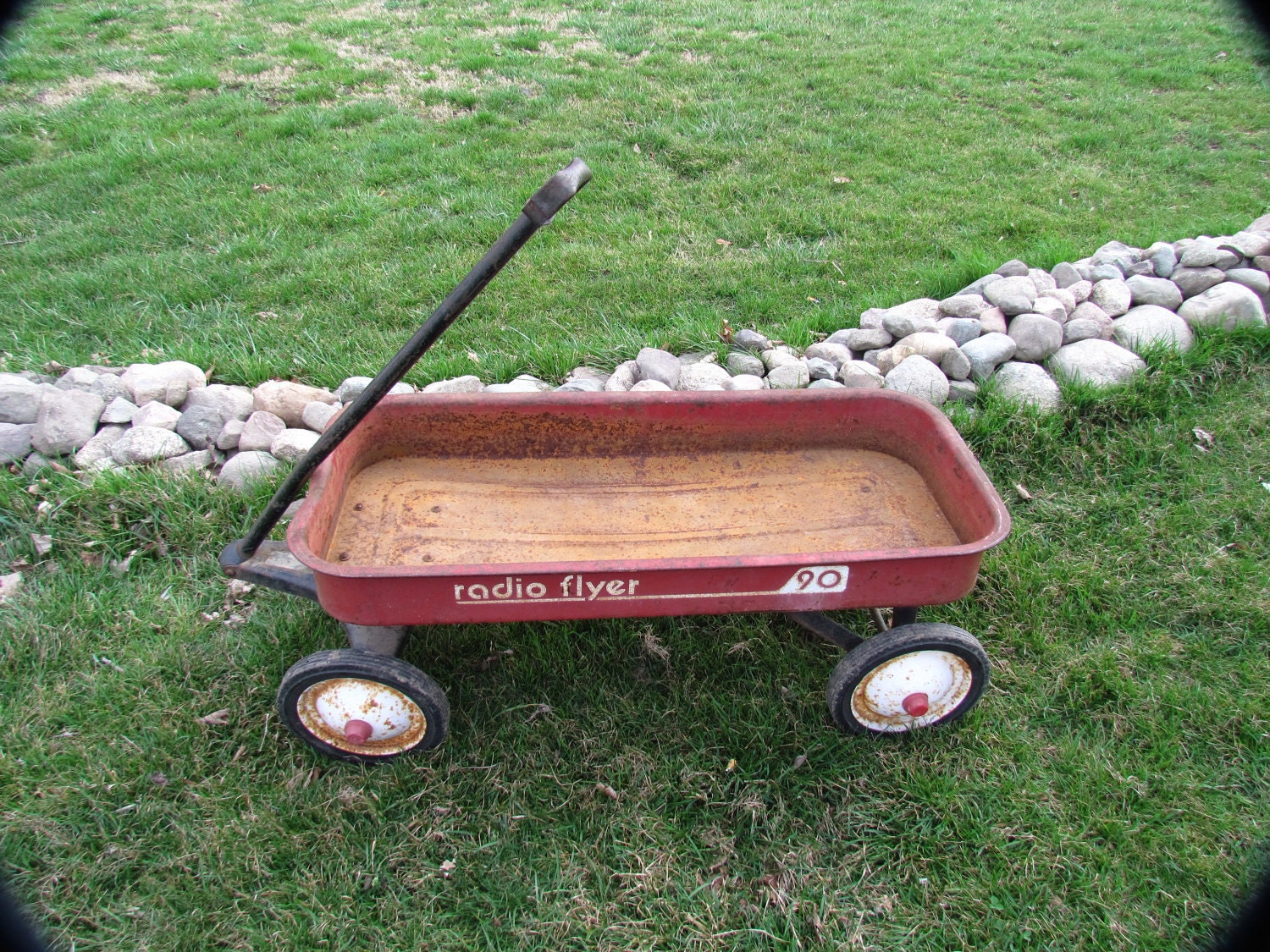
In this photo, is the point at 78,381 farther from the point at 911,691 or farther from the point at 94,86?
the point at 94,86

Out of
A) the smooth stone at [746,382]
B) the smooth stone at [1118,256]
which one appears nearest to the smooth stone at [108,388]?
the smooth stone at [746,382]

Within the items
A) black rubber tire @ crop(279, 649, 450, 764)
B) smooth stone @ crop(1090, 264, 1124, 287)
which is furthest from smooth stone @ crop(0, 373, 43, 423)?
smooth stone @ crop(1090, 264, 1124, 287)

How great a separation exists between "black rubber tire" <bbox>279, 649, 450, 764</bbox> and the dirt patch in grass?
5924mm

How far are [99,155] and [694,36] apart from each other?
14.9ft

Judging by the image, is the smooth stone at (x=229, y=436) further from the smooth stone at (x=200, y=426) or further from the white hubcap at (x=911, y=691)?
the white hubcap at (x=911, y=691)

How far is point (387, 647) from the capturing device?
2.35 meters

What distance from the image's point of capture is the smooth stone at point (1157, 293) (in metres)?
4.09

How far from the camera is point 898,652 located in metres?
2.30

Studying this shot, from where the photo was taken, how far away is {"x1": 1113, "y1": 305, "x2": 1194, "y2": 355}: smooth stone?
3.83 m

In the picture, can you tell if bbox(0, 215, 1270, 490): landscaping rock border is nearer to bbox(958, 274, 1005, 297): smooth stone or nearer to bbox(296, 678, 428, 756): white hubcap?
bbox(958, 274, 1005, 297): smooth stone

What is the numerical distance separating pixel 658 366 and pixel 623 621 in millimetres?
1273

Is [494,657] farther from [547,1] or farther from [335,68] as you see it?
[547,1]

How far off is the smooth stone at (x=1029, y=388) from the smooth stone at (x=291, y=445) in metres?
2.82

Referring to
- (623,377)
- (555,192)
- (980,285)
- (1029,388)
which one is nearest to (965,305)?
(980,285)
